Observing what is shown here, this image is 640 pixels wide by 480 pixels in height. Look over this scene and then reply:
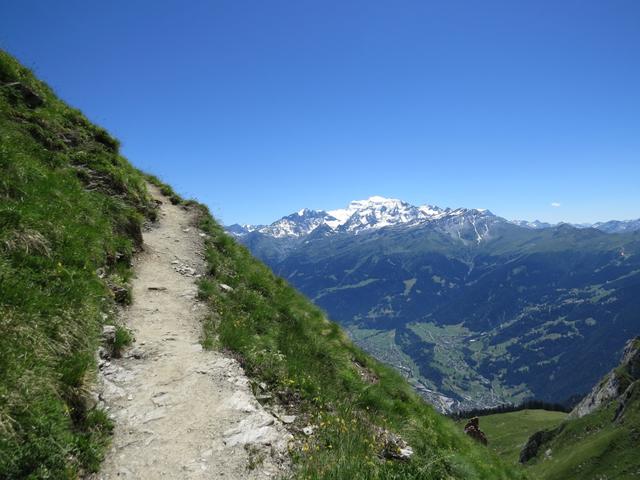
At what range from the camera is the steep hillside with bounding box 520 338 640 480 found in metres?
71.2

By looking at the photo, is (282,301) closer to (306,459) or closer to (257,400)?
(257,400)

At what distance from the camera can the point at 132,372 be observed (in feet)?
35.7

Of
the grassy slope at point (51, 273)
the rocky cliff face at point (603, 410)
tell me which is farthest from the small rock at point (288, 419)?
the rocky cliff face at point (603, 410)

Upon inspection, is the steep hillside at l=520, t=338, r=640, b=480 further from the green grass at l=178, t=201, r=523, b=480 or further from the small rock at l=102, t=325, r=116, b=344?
the small rock at l=102, t=325, r=116, b=344

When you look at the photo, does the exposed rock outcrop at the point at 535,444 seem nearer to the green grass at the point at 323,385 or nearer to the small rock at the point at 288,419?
the green grass at the point at 323,385

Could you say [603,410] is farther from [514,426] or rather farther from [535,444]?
[514,426]

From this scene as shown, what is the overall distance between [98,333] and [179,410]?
302cm

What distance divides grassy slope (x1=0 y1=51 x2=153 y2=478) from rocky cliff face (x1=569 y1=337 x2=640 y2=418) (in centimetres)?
12625

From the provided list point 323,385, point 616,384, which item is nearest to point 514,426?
point 616,384

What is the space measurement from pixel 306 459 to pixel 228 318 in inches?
264

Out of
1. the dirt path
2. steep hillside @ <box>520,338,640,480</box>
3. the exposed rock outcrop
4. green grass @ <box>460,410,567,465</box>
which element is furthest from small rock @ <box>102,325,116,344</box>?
green grass @ <box>460,410,567,465</box>

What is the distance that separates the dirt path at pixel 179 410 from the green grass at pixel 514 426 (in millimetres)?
142451

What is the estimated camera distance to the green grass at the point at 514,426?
468 feet

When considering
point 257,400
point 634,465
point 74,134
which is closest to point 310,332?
point 257,400
